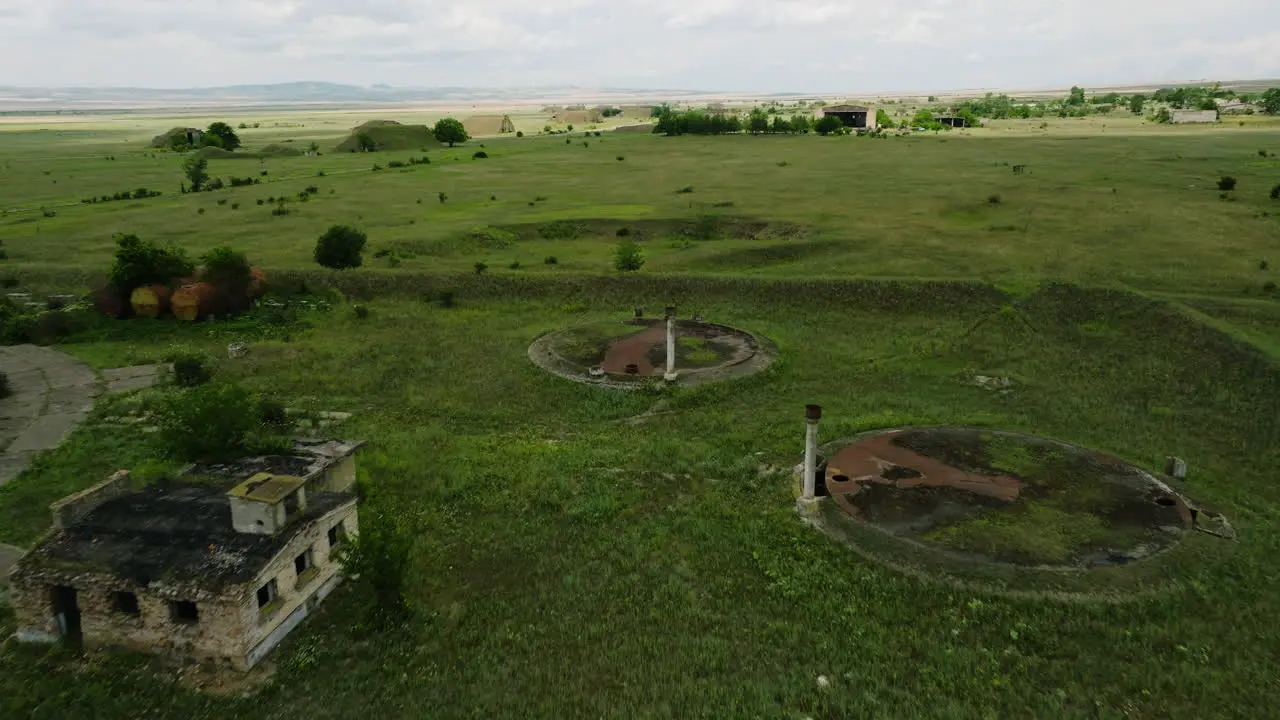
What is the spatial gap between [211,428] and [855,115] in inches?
5829

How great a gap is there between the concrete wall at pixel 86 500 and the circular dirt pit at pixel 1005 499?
17.0 m

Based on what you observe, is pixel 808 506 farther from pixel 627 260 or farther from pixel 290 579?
pixel 627 260

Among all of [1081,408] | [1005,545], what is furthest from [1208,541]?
[1081,408]

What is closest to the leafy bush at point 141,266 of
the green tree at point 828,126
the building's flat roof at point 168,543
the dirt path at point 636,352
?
the dirt path at point 636,352

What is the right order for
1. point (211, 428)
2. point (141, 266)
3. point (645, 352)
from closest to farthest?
point (211, 428)
point (645, 352)
point (141, 266)

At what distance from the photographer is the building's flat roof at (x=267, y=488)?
1591 cm

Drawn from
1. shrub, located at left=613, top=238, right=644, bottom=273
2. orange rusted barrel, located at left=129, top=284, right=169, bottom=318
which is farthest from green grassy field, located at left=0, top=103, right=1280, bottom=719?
shrub, located at left=613, top=238, right=644, bottom=273

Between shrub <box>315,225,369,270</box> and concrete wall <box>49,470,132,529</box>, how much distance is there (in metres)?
29.9

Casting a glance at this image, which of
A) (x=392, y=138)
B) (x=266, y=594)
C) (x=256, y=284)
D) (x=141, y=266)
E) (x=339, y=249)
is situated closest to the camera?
(x=266, y=594)

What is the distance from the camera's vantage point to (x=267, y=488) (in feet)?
53.4

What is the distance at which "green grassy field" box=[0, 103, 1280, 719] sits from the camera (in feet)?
47.8

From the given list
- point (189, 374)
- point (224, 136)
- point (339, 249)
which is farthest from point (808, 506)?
point (224, 136)

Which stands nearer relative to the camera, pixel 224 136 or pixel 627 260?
pixel 627 260

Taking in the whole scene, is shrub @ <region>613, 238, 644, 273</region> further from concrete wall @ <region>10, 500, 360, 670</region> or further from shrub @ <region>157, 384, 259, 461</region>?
concrete wall @ <region>10, 500, 360, 670</region>
